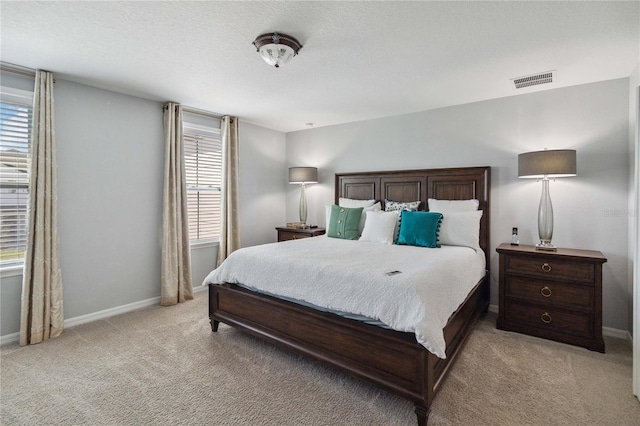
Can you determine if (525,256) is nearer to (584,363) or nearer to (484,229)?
(484,229)

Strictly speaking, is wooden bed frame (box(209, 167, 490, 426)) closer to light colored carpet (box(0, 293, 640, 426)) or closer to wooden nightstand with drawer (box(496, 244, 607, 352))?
light colored carpet (box(0, 293, 640, 426))

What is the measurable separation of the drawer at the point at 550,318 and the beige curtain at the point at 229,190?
3.61 m

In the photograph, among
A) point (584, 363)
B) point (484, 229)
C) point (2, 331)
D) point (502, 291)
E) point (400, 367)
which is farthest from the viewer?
point (484, 229)

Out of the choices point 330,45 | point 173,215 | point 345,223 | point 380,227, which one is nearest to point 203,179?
point 173,215

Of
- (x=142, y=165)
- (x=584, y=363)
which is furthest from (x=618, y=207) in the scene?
(x=142, y=165)

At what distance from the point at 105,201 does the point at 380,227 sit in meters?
3.16

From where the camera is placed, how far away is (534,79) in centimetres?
300

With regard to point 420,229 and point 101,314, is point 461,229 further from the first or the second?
point 101,314

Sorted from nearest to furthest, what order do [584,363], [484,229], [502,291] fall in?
1. [584,363]
2. [502,291]
3. [484,229]

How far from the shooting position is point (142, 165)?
3.73 metres

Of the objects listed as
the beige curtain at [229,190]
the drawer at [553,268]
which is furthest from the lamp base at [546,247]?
the beige curtain at [229,190]

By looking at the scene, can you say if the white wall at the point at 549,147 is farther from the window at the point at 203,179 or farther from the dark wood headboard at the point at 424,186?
the window at the point at 203,179

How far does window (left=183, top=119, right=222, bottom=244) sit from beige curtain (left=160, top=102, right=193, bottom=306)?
32 centimetres

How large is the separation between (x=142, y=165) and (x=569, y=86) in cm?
487
